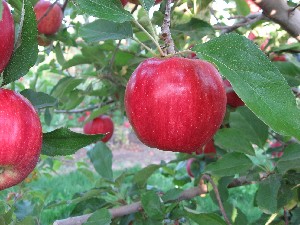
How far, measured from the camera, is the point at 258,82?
0.65 m

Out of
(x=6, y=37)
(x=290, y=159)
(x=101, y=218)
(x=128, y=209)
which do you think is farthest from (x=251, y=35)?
(x=6, y=37)

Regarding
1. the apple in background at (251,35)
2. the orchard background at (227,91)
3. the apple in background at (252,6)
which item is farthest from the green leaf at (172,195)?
the apple in background at (252,6)

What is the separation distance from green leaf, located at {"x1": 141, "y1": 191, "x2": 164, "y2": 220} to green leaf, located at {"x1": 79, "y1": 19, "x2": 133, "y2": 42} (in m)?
0.46

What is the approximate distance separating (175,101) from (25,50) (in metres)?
0.27

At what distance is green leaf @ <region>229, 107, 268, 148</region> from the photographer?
1.35m

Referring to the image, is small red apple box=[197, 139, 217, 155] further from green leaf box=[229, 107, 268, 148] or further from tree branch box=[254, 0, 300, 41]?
tree branch box=[254, 0, 300, 41]

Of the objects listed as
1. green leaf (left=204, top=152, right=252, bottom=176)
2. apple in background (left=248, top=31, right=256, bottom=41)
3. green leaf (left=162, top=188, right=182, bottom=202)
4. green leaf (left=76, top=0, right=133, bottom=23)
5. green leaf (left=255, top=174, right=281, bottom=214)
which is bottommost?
green leaf (left=162, top=188, right=182, bottom=202)

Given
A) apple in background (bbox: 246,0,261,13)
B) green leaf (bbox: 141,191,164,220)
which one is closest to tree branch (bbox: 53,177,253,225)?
green leaf (bbox: 141,191,164,220)

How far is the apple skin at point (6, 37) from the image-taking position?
0.73 m

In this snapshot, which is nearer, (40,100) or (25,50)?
(25,50)

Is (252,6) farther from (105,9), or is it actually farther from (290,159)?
(105,9)

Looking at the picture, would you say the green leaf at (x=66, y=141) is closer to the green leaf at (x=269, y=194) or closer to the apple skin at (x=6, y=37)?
the apple skin at (x=6, y=37)

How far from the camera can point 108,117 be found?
97.3 inches

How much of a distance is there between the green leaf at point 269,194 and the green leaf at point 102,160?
55cm
